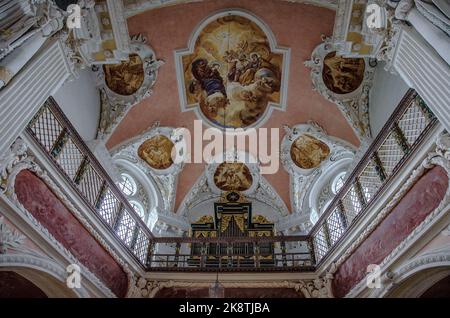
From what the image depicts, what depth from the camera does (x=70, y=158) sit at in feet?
25.6

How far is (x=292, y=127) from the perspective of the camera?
47.9 ft

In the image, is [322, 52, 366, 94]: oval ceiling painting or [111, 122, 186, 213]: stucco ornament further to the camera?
[111, 122, 186, 213]: stucco ornament

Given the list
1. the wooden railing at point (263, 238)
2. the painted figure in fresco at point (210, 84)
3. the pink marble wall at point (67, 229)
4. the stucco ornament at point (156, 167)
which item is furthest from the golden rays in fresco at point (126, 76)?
the pink marble wall at point (67, 229)

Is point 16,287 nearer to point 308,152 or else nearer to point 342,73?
point 308,152

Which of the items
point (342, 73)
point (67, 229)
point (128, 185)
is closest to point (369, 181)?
point (342, 73)

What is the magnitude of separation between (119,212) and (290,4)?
29.0 feet

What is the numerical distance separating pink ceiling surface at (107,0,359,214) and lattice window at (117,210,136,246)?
3562mm

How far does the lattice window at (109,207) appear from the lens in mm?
9023

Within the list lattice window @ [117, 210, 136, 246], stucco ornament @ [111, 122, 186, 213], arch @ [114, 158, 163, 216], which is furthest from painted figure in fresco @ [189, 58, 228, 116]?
lattice window @ [117, 210, 136, 246]

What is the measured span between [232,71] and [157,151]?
4694mm

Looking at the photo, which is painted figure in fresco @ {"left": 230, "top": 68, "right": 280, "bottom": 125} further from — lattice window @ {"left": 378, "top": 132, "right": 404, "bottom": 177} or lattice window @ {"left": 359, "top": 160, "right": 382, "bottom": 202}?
lattice window @ {"left": 378, "top": 132, "right": 404, "bottom": 177}

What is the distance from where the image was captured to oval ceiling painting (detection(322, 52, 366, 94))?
11.7 meters

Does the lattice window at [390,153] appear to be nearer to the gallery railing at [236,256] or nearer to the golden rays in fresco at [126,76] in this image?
the gallery railing at [236,256]
